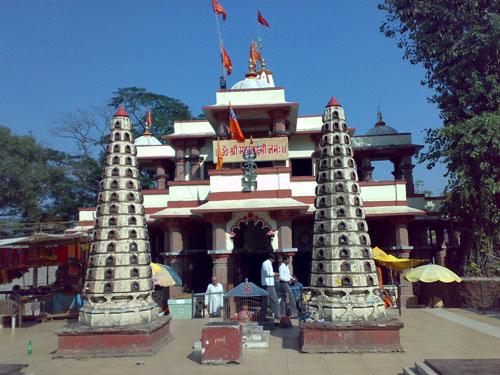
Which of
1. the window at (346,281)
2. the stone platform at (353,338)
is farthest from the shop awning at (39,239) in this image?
the window at (346,281)

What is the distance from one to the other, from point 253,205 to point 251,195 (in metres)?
0.98

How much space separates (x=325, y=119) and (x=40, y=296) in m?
12.0

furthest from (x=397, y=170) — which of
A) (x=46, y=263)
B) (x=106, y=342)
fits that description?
(x=106, y=342)

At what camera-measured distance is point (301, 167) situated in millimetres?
23484

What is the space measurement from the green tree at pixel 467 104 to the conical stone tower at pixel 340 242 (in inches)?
355

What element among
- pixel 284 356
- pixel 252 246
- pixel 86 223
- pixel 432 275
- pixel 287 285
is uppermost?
pixel 86 223

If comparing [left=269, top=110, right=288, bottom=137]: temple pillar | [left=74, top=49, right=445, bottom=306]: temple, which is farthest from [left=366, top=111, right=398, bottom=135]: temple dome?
[left=269, top=110, right=288, bottom=137]: temple pillar

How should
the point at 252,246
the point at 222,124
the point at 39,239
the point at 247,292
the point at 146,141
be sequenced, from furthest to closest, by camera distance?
the point at 146,141 < the point at 252,246 < the point at 222,124 < the point at 39,239 < the point at 247,292

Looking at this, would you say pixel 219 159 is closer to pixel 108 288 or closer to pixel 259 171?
pixel 259 171

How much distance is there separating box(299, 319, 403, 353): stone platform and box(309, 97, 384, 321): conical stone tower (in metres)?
0.35

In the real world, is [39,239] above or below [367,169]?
below

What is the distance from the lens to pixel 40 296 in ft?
52.0

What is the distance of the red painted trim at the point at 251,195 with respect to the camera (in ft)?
57.3

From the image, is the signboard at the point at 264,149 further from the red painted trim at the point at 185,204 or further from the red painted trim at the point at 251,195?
the red painted trim at the point at 185,204
